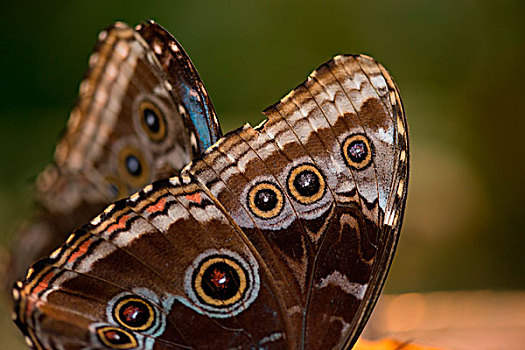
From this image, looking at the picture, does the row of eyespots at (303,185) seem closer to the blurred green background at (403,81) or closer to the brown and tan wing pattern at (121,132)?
the brown and tan wing pattern at (121,132)

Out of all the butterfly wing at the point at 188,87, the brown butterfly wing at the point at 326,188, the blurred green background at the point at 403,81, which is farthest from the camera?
the blurred green background at the point at 403,81

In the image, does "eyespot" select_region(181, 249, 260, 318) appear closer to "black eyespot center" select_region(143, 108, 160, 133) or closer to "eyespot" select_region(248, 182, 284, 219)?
"eyespot" select_region(248, 182, 284, 219)

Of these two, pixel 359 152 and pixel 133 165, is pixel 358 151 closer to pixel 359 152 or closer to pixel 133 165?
pixel 359 152

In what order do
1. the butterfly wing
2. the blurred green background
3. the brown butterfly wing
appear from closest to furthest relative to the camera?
the brown butterfly wing, the butterfly wing, the blurred green background

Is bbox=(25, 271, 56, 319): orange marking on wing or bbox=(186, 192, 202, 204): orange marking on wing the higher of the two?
bbox=(186, 192, 202, 204): orange marking on wing

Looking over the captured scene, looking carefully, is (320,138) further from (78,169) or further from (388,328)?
(388,328)

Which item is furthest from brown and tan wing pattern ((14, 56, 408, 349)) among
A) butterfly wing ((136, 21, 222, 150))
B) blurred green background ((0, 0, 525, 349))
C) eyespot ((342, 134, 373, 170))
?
blurred green background ((0, 0, 525, 349))

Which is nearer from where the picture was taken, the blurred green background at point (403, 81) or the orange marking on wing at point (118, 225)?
the orange marking on wing at point (118, 225)

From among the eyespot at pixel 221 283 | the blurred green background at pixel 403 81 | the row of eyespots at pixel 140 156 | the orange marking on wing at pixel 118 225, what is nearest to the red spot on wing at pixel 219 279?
the eyespot at pixel 221 283

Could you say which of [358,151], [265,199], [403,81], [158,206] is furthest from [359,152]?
[403,81]
